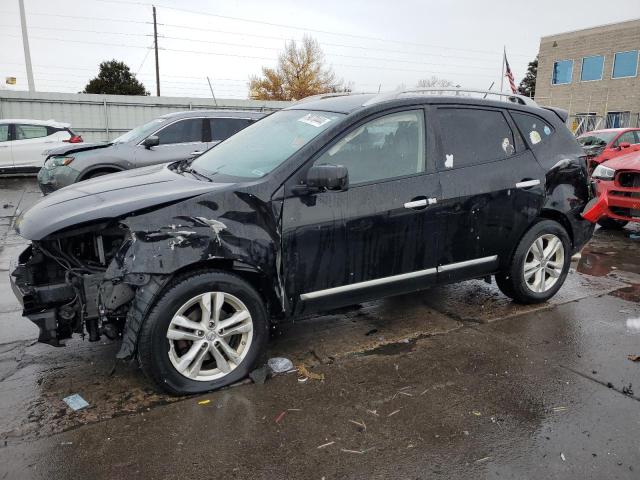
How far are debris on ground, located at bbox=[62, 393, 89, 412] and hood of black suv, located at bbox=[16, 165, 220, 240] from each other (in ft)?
3.40

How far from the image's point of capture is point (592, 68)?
3384cm

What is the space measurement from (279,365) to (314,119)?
6.11 feet

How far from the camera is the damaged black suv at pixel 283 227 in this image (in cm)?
311

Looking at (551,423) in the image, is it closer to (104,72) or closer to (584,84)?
(584,84)

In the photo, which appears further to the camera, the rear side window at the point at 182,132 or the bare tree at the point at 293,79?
the bare tree at the point at 293,79

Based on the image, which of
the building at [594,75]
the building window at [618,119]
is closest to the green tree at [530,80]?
the building at [594,75]

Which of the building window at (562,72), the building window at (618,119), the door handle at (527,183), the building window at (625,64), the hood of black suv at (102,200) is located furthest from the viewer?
the building window at (562,72)

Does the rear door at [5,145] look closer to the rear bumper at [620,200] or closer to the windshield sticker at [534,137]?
the windshield sticker at [534,137]

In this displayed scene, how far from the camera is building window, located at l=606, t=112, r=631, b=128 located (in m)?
30.6

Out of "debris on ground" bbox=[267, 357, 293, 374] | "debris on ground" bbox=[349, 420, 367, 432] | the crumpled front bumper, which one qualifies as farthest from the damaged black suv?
the crumpled front bumper

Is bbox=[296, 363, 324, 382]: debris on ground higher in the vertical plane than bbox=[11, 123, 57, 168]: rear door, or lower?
lower

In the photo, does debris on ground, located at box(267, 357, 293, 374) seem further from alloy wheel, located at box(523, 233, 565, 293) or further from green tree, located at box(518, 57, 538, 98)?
green tree, located at box(518, 57, 538, 98)

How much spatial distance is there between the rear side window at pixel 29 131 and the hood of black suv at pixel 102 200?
12228 mm

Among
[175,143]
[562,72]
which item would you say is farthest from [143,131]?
[562,72]
